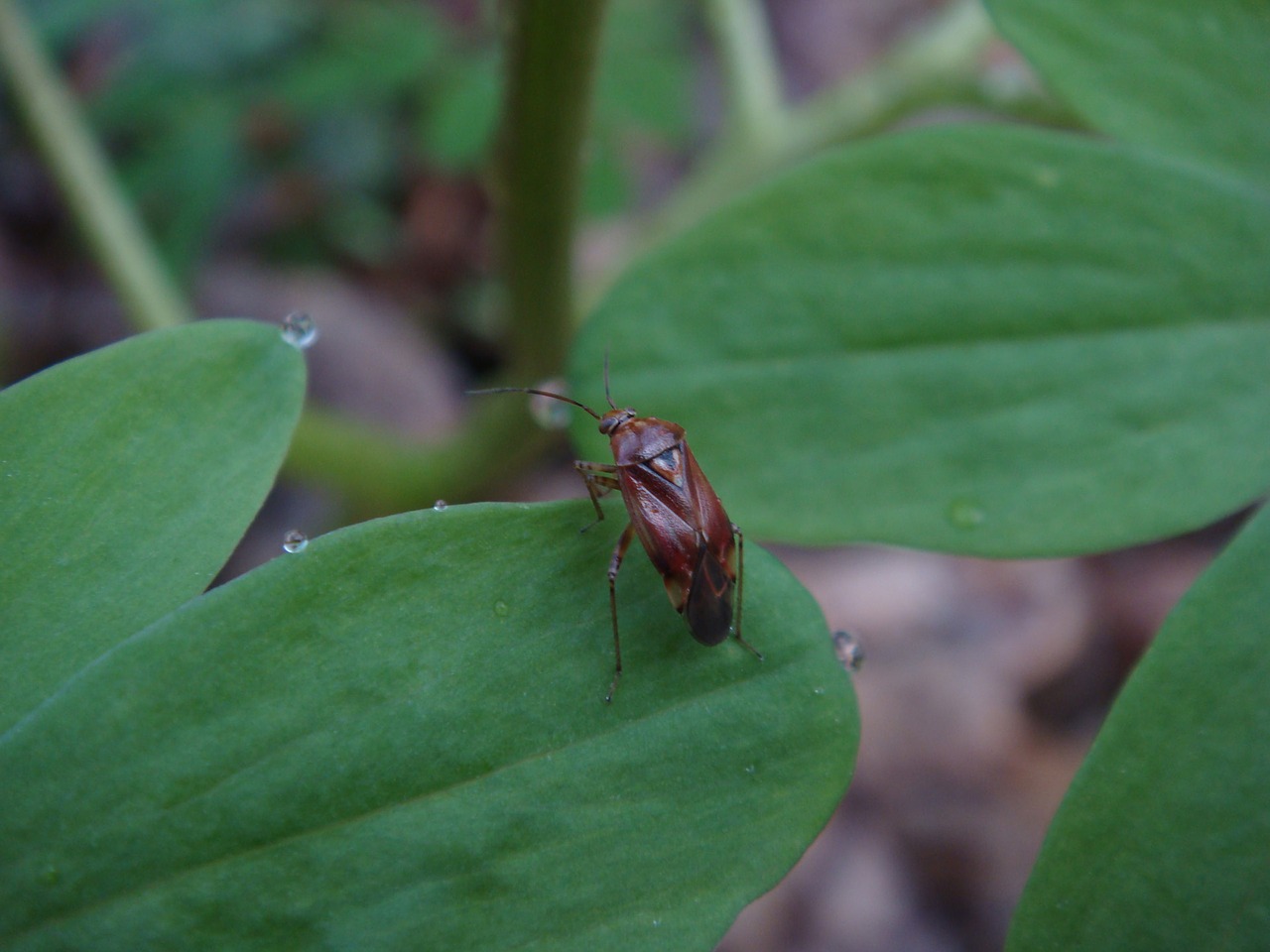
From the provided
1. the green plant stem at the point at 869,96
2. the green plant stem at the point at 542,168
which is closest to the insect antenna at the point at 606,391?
the green plant stem at the point at 542,168

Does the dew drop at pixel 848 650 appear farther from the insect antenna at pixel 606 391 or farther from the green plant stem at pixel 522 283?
the green plant stem at pixel 522 283

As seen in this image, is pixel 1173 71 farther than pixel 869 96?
No

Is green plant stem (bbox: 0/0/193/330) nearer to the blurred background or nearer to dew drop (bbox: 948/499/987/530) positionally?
the blurred background

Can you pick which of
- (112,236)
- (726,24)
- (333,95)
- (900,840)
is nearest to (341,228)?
(333,95)

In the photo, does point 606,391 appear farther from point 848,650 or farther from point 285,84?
point 285,84

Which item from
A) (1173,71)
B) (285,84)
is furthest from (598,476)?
(285,84)

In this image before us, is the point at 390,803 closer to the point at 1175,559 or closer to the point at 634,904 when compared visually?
the point at 634,904

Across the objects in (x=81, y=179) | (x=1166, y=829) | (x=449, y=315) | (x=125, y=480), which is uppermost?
(x=81, y=179)
